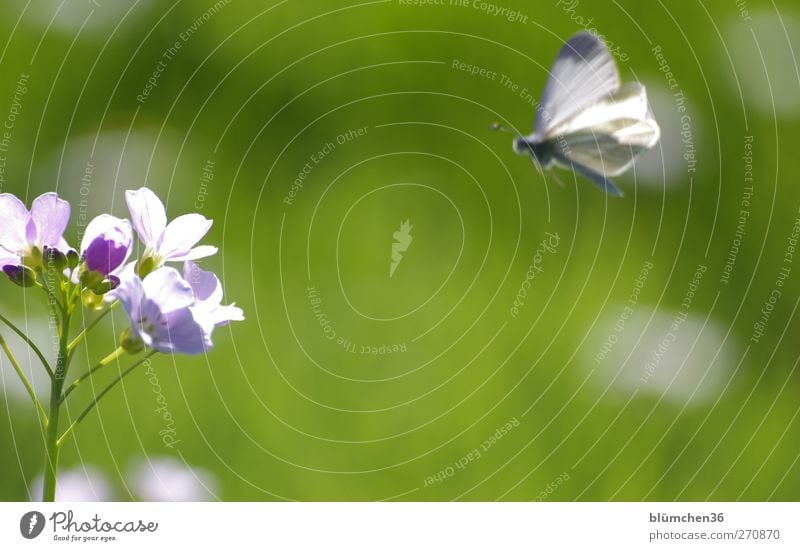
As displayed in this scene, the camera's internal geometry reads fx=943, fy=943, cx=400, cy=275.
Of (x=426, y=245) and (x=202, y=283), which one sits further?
(x=426, y=245)

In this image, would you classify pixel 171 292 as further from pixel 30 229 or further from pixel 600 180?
pixel 600 180

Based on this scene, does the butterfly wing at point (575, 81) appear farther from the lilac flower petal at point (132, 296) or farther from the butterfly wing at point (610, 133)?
the lilac flower petal at point (132, 296)

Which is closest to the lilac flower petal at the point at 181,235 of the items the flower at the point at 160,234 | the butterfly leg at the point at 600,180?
the flower at the point at 160,234

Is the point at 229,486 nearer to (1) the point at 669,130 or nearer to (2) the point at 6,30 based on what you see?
(2) the point at 6,30

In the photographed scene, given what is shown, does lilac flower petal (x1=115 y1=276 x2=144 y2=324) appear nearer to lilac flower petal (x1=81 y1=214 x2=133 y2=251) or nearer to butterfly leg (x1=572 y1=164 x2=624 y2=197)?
lilac flower petal (x1=81 y1=214 x2=133 y2=251)

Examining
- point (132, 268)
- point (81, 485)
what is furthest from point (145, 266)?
point (81, 485)

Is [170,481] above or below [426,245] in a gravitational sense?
below
